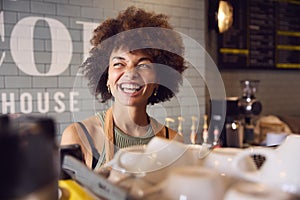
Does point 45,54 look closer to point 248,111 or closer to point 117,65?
point 117,65

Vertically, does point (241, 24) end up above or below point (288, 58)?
above

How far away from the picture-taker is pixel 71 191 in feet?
2.13

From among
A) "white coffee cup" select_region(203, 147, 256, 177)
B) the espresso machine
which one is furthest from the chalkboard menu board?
"white coffee cup" select_region(203, 147, 256, 177)

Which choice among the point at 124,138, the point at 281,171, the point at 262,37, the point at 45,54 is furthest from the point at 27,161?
the point at 262,37

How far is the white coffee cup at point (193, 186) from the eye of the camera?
46cm

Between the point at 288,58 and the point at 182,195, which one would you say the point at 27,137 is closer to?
the point at 182,195

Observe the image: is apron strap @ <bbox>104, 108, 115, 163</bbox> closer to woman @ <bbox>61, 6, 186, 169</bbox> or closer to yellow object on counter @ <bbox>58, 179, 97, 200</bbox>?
woman @ <bbox>61, 6, 186, 169</bbox>

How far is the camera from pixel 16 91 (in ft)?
6.31

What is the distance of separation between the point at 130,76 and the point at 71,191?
0.66 m

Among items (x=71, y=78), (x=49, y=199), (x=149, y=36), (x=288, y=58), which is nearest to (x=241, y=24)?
(x=288, y=58)

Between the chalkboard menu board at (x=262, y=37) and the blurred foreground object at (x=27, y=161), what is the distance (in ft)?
9.59

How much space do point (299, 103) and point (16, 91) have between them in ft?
10.3

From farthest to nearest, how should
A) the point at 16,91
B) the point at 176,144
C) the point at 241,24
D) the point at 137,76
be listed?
the point at 241,24 < the point at 16,91 < the point at 137,76 < the point at 176,144

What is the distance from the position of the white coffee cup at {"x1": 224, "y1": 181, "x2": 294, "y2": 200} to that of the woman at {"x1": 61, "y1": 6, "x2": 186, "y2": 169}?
763 mm
